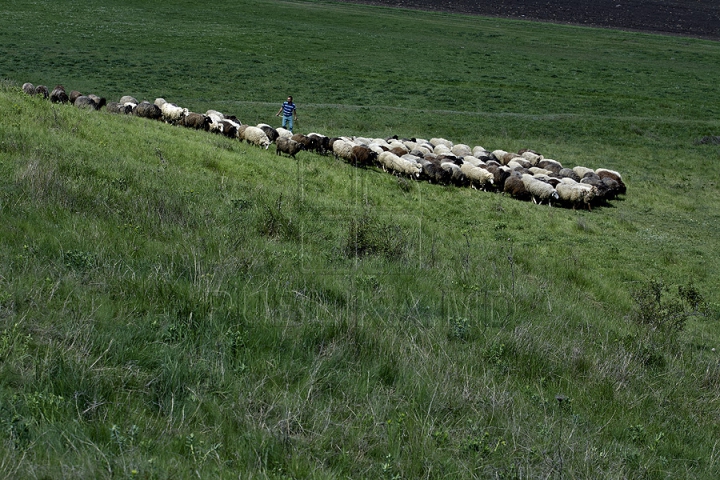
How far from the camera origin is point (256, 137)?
2291 cm

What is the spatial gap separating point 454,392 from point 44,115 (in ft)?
47.4

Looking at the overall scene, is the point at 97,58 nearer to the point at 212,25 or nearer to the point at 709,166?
the point at 212,25

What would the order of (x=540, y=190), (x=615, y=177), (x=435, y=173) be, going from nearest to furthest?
(x=540, y=190) → (x=435, y=173) → (x=615, y=177)

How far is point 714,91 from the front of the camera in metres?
53.6

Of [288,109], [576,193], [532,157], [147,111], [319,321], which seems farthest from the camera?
[288,109]

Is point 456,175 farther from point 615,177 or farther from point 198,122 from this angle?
point 198,122

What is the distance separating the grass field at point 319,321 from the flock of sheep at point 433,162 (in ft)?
3.44

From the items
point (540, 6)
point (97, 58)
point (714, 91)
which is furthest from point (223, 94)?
point (540, 6)

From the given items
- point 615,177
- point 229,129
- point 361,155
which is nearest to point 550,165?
point 615,177

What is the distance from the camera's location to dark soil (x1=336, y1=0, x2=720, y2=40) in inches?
3595

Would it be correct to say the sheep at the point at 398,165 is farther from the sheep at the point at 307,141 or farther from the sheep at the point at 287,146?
the sheep at the point at 287,146

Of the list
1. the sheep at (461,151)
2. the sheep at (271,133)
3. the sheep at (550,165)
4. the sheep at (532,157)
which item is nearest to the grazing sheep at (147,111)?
the sheep at (271,133)

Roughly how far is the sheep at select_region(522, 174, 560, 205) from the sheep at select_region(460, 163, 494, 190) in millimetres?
1217

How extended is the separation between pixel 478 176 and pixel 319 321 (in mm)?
16529
